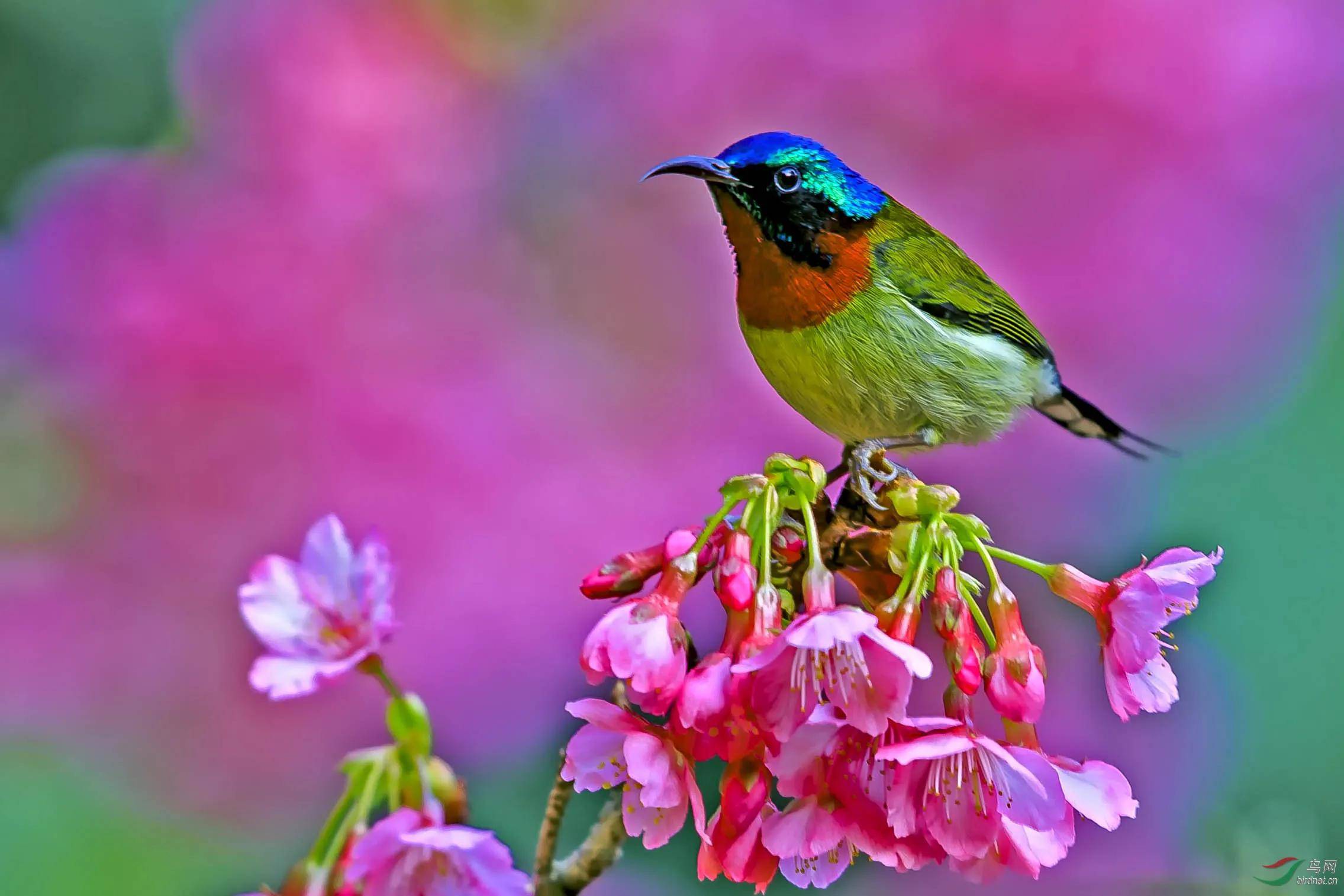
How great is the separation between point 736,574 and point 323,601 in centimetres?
Result: 29

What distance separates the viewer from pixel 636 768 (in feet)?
1.60

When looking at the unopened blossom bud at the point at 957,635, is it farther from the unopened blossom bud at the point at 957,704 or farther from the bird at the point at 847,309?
the bird at the point at 847,309

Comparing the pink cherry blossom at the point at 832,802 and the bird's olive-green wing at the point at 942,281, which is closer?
the pink cherry blossom at the point at 832,802

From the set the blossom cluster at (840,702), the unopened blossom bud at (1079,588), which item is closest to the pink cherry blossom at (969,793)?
the blossom cluster at (840,702)

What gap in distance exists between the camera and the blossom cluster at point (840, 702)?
0.48m

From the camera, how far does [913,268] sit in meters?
0.86

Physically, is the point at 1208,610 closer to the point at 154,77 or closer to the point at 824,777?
the point at 824,777

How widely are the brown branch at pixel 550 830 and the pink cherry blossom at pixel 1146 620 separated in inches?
11.6

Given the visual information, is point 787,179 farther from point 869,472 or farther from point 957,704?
point 957,704

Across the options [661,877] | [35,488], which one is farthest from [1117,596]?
[35,488]

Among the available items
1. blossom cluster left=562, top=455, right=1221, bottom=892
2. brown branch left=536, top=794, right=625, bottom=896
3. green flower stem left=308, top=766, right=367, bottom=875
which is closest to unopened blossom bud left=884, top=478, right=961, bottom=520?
blossom cluster left=562, top=455, right=1221, bottom=892

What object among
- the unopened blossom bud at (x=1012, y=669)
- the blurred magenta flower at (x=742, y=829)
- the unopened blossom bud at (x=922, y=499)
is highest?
the unopened blossom bud at (x=922, y=499)

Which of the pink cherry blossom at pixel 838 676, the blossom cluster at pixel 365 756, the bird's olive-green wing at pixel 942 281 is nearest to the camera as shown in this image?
the pink cherry blossom at pixel 838 676

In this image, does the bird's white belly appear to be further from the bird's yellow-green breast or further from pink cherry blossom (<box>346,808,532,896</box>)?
pink cherry blossom (<box>346,808,532,896</box>)
